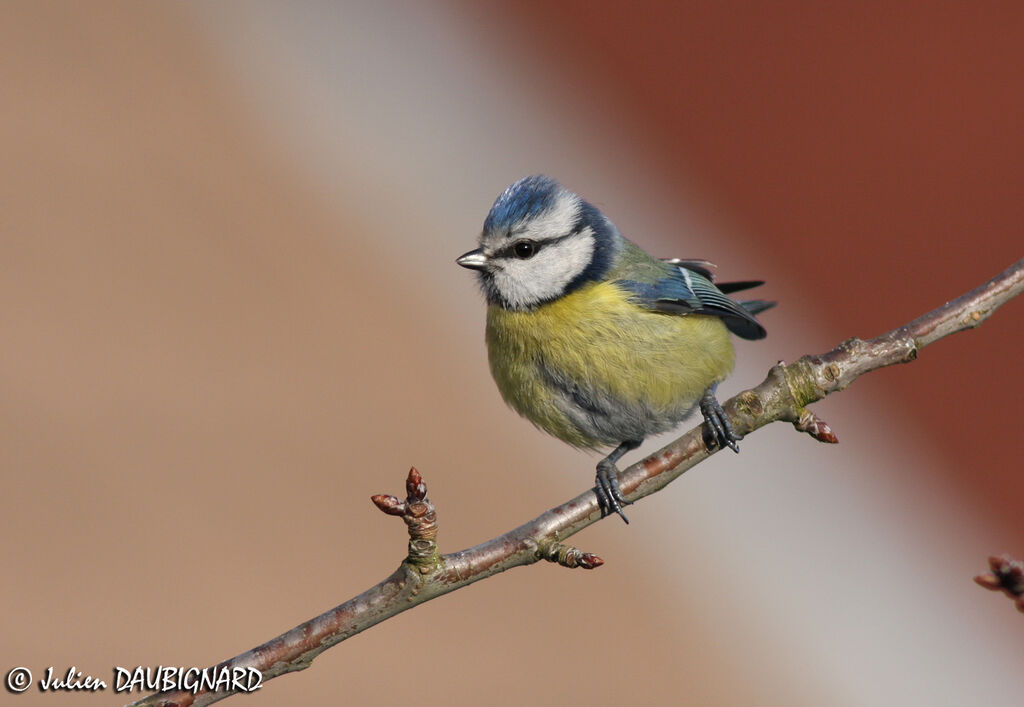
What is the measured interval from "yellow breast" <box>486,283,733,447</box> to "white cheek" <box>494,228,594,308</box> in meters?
0.02

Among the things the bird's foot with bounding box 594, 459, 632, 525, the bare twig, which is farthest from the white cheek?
the bare twig

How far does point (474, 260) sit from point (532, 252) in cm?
→ 11

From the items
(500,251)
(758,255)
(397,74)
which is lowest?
(500,251)

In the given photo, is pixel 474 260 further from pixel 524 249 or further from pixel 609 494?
pixel 609 494

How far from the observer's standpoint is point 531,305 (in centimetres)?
192

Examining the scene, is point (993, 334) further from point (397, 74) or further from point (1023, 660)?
point (397, 74)

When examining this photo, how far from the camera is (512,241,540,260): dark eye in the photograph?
194 centimetres

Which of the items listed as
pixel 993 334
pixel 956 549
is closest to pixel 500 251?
pixel 993 334

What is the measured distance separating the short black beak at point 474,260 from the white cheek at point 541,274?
0.13 feet

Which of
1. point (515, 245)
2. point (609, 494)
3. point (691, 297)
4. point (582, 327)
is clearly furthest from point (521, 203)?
point (609, 494)

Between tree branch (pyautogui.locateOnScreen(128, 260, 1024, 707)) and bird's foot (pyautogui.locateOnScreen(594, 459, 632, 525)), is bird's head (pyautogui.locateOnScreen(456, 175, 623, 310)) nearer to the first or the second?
bird's foot (pyautogui.locateOnScreen(594, 459, 632, 525))

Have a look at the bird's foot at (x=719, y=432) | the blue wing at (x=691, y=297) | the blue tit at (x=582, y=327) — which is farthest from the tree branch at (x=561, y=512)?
the blue wing at (x=691, y=297)

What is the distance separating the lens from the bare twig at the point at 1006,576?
1.02 metres

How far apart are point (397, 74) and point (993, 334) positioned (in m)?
3.55
